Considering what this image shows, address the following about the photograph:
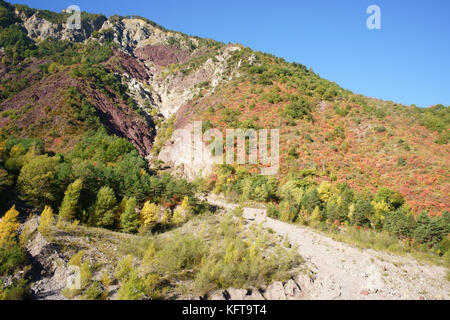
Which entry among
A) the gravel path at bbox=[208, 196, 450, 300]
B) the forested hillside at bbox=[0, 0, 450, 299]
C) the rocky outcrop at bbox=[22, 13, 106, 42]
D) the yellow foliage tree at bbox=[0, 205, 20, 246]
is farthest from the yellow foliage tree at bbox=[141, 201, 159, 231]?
the rocky outcrop at bbox=[22, 13, 106, 42]

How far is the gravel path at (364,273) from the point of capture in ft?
31.7

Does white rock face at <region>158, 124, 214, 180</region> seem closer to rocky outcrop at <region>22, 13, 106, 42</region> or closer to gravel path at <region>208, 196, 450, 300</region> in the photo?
gravel path at <region>208, 196, 450, 300</region>

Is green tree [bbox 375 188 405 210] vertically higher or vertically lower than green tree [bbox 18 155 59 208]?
lower

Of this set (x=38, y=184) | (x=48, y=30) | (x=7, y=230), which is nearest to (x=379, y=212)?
(x=7, y=230)

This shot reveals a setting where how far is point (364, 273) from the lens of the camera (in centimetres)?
1122

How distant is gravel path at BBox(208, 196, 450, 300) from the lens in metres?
9.67

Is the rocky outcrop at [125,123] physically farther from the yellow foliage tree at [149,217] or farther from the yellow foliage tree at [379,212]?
the yellow foliage tree at [379,212]

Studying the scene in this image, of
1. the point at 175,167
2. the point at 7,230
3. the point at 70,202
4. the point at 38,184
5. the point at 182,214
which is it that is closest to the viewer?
the point at 7,230

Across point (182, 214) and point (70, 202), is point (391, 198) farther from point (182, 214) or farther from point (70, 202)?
point (70, 202)

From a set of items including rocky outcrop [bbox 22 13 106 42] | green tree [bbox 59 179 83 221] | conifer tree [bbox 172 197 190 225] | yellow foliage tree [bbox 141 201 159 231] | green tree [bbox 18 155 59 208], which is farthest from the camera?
rocky outcrop [bbox 22 13 106 42]

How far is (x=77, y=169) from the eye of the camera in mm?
16094

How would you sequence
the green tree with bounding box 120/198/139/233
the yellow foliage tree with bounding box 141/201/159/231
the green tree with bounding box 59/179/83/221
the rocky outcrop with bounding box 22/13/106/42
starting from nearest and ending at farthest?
the green tree with bounding box 59/179/83/221, the green tree with bounding box 120/198/139/233, the yellow foliage tree with bounding box 141/201/159/231, the rocky outcrop with bounding box 22/13/106/42
